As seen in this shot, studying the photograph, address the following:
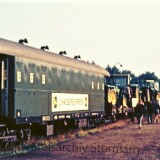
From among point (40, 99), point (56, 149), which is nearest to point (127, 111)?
point (40, 99)

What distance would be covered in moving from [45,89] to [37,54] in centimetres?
142

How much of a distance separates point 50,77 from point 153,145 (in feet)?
16.5

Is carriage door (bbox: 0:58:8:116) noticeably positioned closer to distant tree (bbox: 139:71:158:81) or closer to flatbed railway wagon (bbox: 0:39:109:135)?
flatbed railway wagon (bbox: 0:39:109:135)

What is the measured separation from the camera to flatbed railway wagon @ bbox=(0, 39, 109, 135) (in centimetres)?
1694

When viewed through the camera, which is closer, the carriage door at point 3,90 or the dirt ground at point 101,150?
the dirt ground at point 101,150

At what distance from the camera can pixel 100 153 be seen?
15.2 meters

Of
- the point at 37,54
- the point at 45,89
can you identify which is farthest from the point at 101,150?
the point at 37,54

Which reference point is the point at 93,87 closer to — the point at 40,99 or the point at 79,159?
the point at 40,99

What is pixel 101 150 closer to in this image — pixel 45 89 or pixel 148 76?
pixel 45 89

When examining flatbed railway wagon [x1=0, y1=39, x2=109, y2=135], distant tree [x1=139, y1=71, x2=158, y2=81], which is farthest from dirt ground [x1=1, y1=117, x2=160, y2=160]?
distant tree [x1=139, y1=71, x2=158, y2=81]

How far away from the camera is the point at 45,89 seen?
1988cm

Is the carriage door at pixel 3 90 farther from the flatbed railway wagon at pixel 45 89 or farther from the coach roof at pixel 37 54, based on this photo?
the coach roof at pixel 37 54

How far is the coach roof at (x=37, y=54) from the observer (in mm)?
16820

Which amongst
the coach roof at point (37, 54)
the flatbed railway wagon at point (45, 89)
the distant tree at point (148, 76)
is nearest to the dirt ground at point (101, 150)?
the flatbed railway wagon at point (45, 89)
